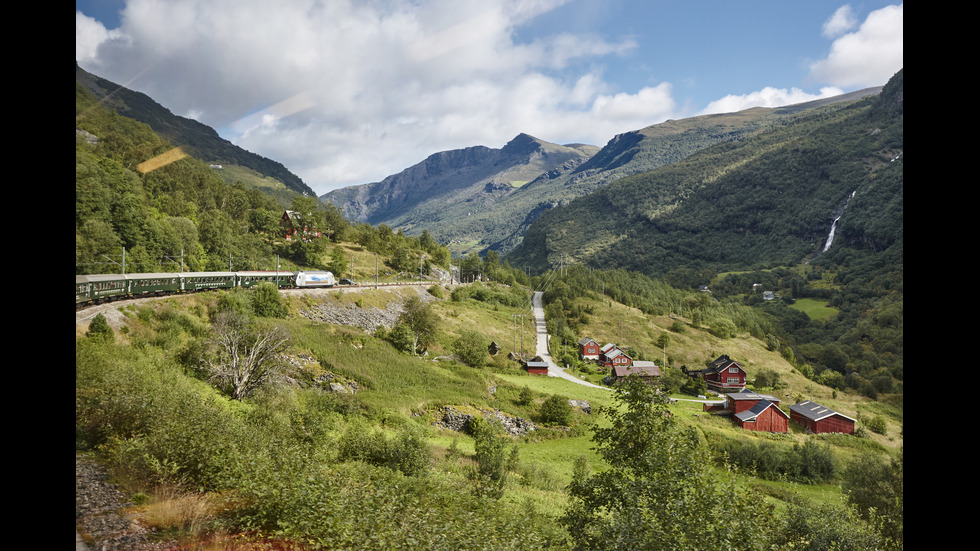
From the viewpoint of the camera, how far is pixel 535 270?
6486 inches

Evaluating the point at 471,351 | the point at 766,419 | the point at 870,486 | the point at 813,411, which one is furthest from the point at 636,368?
the point at 870,486

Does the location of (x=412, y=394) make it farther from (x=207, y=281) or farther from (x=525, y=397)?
(x=207, y=281)

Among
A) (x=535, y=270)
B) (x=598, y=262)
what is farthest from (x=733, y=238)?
(x=535, y=270)

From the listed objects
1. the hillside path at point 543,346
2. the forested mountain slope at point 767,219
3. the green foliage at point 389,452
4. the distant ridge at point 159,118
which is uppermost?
the forested mountain slope at point 767,219

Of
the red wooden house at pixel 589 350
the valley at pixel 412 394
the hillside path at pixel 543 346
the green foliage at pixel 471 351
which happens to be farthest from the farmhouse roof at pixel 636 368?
the green foliage at pixel 471 351

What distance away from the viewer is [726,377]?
5703cm

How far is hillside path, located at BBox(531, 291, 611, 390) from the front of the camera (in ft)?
164

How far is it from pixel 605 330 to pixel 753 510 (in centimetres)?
6861

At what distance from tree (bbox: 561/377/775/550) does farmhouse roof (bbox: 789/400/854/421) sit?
40.9 m

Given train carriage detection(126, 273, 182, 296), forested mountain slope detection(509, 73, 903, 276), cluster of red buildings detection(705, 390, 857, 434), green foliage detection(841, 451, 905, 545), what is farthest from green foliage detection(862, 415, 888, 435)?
forested mountain slope detection(509, 73, 903, 276)

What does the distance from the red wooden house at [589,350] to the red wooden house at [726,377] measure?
13.5 m

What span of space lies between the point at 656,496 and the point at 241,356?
18.4 meters

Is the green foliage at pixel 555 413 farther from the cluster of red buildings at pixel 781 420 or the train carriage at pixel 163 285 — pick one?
the train carriage at pixel 163 285

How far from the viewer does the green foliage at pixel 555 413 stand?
3092 centimetres
